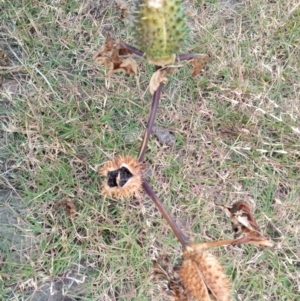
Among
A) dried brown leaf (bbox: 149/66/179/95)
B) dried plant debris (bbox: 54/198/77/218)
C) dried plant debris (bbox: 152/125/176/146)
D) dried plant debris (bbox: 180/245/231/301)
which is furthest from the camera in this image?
dried plant debris (bbox: 152/125/176/146)

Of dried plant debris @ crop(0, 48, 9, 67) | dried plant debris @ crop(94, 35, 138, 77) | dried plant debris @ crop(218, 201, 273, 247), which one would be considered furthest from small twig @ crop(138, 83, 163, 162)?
dried plant debris @ crop(0, 48, 9, 67)

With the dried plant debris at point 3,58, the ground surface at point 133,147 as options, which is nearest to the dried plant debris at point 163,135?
the ground surface at point 133,147

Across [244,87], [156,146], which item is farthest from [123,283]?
[244,87]

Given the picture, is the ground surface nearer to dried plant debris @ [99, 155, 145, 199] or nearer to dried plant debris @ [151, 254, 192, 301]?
dried plant debris @ [151, 254, 192, 301]

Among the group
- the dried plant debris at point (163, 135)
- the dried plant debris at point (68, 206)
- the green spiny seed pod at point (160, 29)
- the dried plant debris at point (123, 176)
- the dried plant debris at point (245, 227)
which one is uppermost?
the green spiny seed pod at point (160, 29)

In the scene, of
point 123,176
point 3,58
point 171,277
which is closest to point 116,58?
point 123,176

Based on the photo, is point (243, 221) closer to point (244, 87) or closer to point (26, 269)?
point (244, 87)

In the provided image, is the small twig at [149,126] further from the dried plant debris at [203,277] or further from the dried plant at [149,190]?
the dried plant debris at [203,277]
